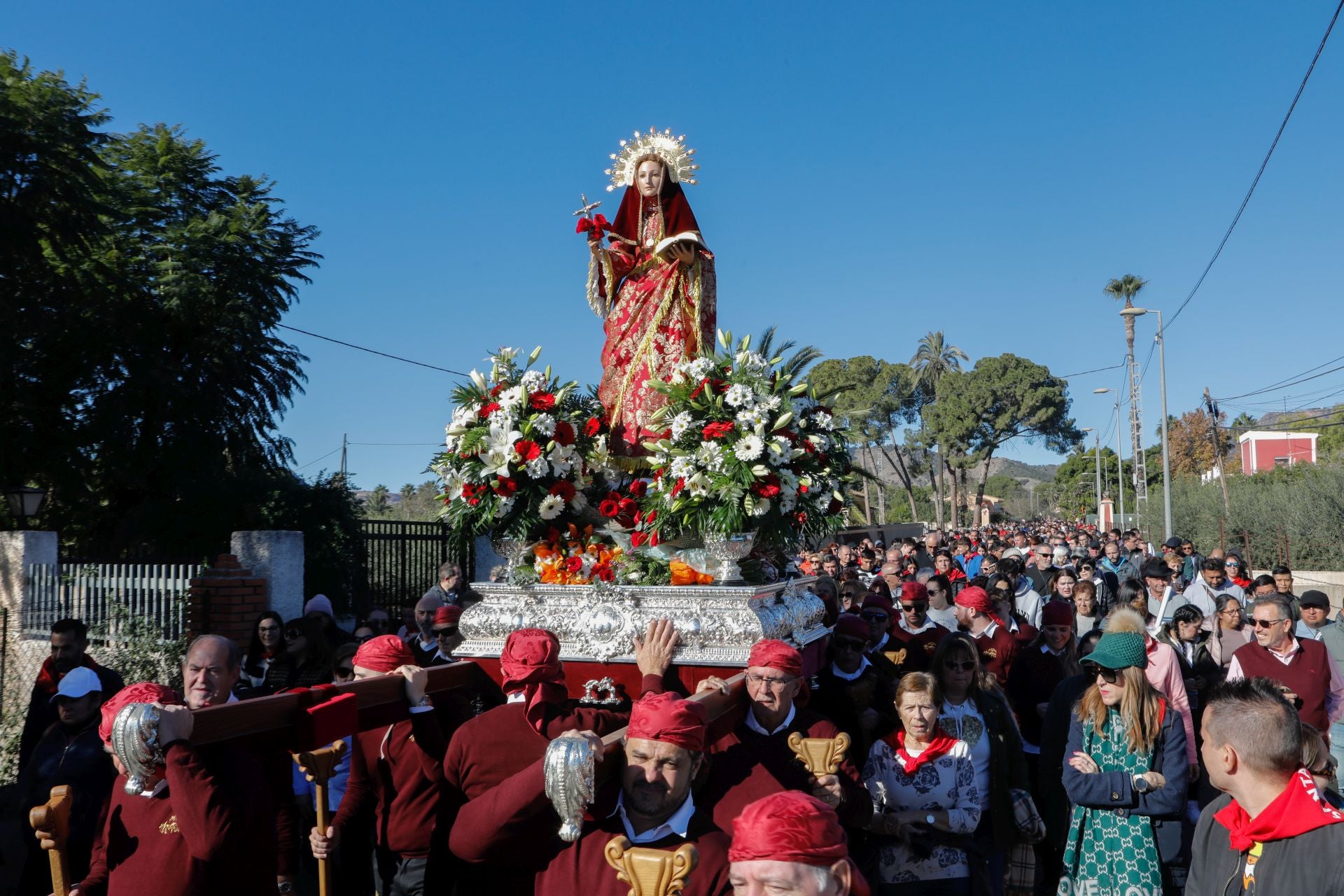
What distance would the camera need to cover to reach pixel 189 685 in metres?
3.60

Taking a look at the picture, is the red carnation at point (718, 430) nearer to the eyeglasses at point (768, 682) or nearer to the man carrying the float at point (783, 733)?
the man carrying the float at point (783, 733)

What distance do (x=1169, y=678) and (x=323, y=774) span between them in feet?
13.5

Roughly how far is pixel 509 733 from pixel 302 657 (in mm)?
3536

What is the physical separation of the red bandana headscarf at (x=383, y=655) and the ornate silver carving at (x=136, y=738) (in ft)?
4.22

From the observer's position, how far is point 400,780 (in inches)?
156

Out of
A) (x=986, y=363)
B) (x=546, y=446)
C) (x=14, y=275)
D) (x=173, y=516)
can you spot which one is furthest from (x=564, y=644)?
(x=986, y=363)

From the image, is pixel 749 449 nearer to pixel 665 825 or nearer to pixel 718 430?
pixel 718 430

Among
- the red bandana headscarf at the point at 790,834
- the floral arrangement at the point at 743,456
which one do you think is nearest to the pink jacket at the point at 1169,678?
the floral arrangement at the point at 743,456

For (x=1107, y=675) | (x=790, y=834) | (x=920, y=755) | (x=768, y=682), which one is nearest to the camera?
(x=790, y=834)

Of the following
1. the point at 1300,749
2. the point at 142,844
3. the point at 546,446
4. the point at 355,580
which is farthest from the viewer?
the point at 355,580

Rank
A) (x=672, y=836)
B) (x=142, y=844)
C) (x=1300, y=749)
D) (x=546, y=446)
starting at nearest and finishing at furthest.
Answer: (x=672, y=836), (x=1300, y=749), (x=142, y=844), (x=546, y=446)

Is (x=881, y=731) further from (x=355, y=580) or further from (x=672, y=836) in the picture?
(x=355, y=580)

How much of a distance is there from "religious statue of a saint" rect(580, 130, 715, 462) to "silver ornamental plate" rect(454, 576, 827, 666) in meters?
1.17

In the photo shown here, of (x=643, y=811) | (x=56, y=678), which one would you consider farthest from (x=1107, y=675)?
(x=56, y=678)
